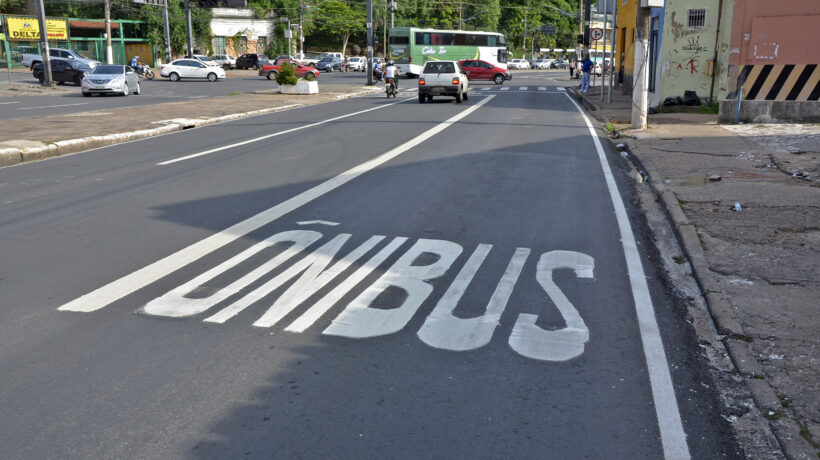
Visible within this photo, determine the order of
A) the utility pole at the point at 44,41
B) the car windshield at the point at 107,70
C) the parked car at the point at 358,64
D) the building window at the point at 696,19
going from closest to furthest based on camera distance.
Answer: the building window at the point at 696,19, the car windshield at the point at 107,70, the utility pole at the point at 44,41, the parked car at the point at 358,64

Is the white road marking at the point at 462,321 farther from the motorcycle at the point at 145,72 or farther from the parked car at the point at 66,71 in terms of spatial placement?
the motorcycle at the point at 145,72

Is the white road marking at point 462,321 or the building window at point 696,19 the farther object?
the building window at point 696,19

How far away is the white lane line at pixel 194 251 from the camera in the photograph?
5.58m

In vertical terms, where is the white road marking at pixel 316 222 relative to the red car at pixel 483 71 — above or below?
below

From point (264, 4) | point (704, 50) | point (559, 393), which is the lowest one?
point (559, 393)

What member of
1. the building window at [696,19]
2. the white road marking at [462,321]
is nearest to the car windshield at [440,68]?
the building window at [696,19]

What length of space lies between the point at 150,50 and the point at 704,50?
2427 inches

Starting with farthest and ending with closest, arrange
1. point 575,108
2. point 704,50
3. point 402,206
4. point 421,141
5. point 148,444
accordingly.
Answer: point 575,108 < point 704,50 < point 421,141 < point 402,206 < point 148,444

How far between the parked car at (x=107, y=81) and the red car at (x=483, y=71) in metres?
26.2

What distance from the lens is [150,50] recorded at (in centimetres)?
7212

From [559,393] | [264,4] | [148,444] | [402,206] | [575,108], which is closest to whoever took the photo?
[148,444]

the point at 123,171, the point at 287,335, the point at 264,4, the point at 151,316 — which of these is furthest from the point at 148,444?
the point at 264,4

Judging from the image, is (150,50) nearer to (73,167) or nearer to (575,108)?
(575,108)

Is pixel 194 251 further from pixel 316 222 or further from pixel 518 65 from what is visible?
pixel 518 65
